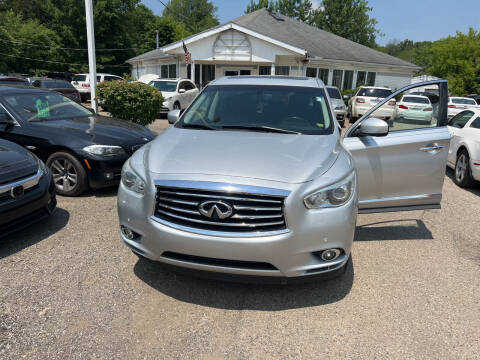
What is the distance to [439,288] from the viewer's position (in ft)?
10.7

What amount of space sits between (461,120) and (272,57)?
47.3 feet

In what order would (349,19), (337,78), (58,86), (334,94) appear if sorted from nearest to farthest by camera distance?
(334,94), (58,86), (337,78), (349,19)

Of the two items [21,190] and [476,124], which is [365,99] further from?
[21,190]

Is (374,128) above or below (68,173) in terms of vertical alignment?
above

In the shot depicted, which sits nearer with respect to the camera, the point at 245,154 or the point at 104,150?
the point at 245,154

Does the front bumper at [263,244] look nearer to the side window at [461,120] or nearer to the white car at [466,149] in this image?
the white car at [466,149]

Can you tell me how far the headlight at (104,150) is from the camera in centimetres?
512

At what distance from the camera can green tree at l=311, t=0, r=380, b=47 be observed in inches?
2093

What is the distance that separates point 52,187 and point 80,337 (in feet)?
7.49

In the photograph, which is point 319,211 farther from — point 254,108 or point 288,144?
point 254,108

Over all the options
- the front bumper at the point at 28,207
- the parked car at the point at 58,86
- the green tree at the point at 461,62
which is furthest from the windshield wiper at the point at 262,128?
the green tree at the point at 461,62

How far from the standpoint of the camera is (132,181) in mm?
2912

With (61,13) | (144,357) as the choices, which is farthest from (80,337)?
(61,13)

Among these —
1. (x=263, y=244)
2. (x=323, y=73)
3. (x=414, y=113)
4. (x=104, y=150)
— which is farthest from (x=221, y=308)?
(x=323, y=73)
